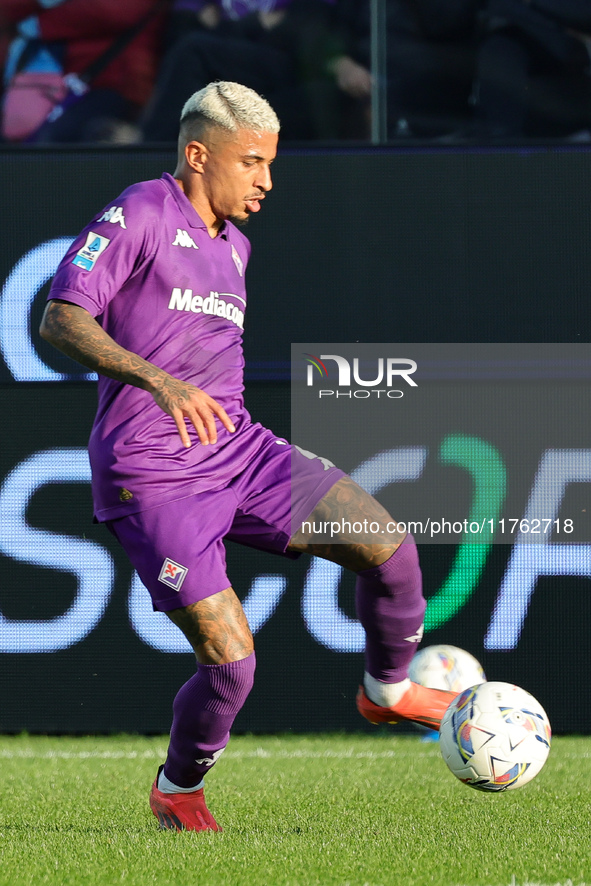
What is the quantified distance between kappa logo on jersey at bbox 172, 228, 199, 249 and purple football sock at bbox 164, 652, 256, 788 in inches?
44.0

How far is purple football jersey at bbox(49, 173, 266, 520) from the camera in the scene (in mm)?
3113

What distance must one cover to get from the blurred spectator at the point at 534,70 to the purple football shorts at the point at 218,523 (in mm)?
2999

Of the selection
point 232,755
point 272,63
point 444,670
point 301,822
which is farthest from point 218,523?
point 272,63

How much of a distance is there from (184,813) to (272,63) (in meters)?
4.02

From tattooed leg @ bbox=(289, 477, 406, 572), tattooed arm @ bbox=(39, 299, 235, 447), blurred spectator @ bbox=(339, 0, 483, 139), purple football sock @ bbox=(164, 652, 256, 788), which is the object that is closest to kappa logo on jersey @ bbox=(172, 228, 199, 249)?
tattooed arm @ bbox=(39, 299, 235, 447)

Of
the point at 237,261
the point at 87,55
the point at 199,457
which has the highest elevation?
the point at 237,261

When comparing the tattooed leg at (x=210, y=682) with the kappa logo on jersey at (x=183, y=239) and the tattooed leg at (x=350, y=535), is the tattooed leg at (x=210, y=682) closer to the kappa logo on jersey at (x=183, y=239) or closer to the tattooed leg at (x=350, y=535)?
the tattooed leg at (x=350, y=535)

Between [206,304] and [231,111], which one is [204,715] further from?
[231,111]

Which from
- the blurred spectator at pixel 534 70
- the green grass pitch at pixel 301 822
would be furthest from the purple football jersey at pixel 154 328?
the blurred spectator at pixel 534 70

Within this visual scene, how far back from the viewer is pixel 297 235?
17.4 ft

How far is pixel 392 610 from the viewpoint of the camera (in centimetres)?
344

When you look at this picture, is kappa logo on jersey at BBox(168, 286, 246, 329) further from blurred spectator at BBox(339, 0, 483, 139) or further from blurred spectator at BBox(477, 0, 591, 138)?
blurred spectator at BBox(477, 0, 591, 138)

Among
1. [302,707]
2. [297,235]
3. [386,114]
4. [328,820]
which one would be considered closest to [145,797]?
[328,820]

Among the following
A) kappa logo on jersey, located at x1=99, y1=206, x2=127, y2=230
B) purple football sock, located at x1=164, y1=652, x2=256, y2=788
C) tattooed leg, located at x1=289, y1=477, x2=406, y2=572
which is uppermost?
kappa logo on jersey, located at x1=99, y1=206, x2=127, y2=230
